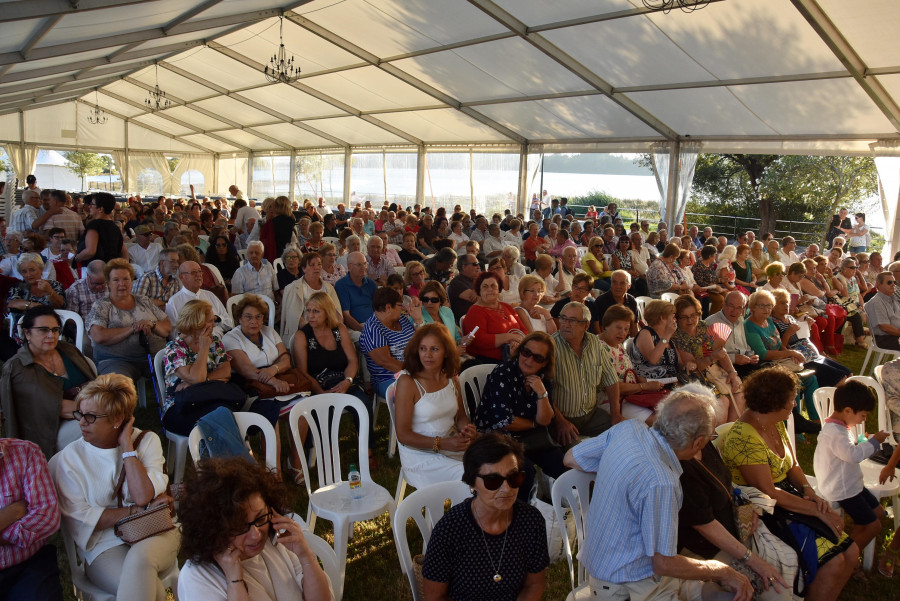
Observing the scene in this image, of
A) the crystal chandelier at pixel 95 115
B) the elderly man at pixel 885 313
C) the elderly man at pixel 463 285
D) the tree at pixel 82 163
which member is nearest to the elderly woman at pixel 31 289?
the elderly man at pixel 463 285

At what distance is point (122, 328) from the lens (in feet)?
12.3

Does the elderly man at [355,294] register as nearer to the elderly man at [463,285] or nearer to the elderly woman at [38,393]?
the elderly man at [463,285]

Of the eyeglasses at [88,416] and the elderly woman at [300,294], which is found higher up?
the elderly woman at [300,294]

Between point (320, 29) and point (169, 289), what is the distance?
26.4 feet

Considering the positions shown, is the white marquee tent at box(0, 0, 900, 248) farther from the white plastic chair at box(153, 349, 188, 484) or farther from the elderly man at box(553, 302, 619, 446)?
the elderly man at box(553, 302, 619, 446)

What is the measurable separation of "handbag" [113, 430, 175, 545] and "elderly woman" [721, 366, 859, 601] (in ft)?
7.02

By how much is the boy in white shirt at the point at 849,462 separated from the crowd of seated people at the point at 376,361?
37cm

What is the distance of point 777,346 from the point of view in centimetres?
486

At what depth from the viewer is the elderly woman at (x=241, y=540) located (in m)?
1.62

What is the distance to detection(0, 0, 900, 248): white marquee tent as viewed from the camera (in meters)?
7.52

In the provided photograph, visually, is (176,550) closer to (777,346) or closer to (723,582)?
(723,582)

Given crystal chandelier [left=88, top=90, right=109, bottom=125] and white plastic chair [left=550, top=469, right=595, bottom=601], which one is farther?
crystal chandelier [left=88, top=90, right=109, bottom=125]

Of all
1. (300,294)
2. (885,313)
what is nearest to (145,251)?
(300,294)

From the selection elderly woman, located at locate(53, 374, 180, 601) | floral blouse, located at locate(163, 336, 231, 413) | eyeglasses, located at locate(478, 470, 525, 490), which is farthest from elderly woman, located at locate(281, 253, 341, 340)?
eyeglasses, located at locate(478, 470, 525, 490)
